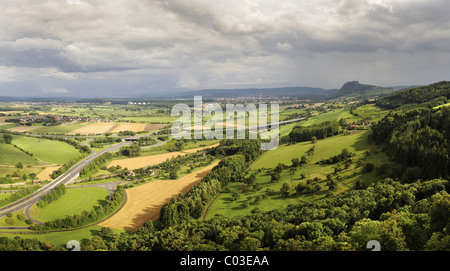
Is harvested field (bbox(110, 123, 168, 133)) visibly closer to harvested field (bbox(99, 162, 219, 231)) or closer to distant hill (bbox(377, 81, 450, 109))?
harvested field (bbox(99, 162, 219, 231))

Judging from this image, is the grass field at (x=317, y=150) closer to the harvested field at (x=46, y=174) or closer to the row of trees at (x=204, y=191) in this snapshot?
the row of trees at (x=204, y=191)

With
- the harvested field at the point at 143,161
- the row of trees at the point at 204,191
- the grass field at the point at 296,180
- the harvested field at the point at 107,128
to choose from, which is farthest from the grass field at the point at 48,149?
the grass field at the point at 296,180

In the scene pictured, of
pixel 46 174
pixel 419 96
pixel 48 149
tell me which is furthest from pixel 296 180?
pixel 419 96

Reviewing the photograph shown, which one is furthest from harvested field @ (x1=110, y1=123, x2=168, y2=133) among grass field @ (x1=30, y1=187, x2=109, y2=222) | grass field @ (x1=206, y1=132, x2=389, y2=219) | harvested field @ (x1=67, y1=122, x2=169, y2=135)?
grass field @ (x1=206, y1=132, x2=389, y2=219)
